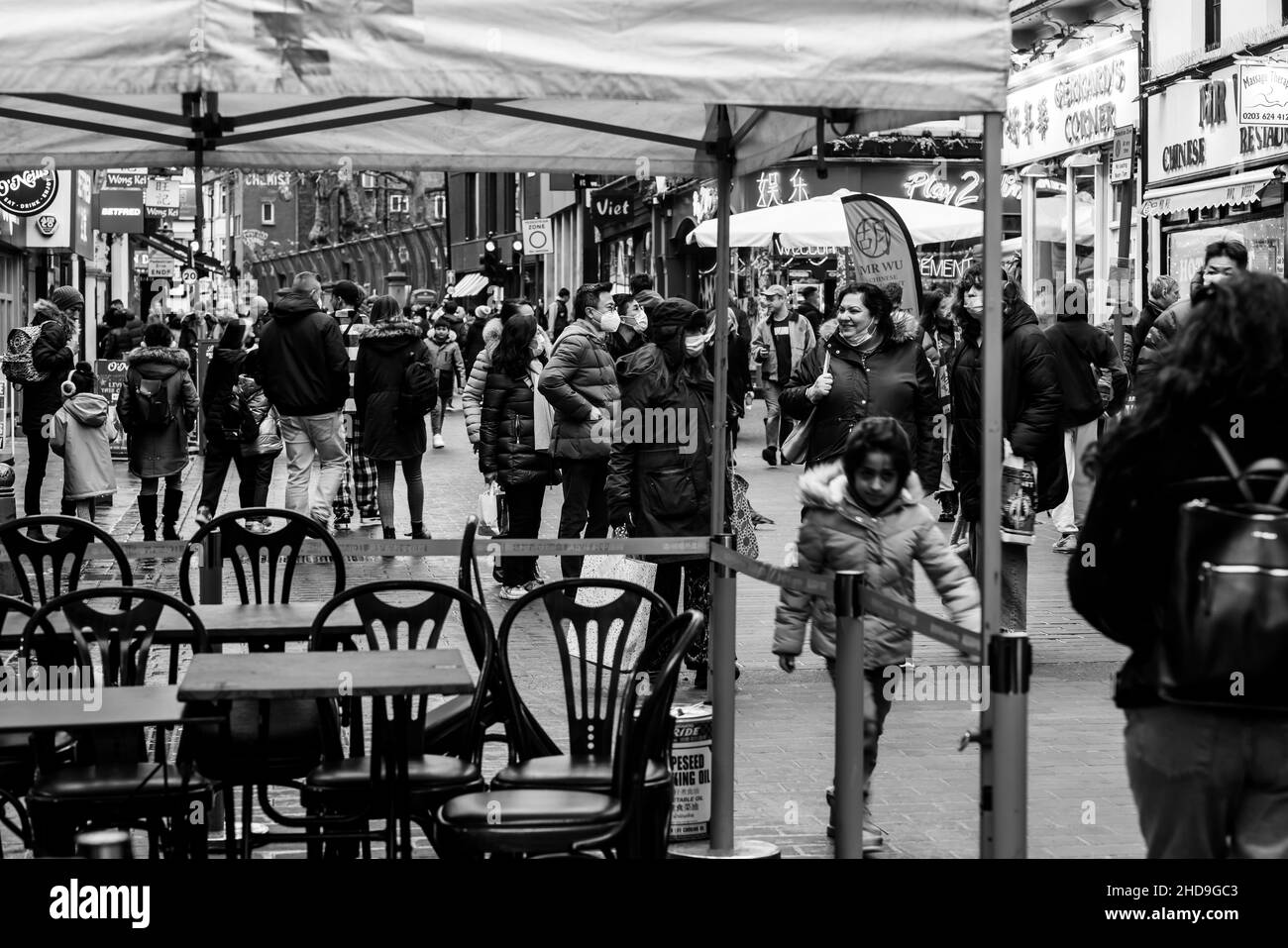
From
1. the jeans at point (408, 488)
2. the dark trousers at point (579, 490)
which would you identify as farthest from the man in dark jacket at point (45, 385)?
the dark trousers at point (579, 490)

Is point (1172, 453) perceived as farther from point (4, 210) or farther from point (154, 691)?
point (4, 210)

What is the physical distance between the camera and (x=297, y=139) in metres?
7.41

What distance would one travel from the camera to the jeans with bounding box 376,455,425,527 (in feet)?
46.3

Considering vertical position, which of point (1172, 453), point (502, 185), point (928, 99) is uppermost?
point (502, 185)

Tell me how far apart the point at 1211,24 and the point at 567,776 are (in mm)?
18334

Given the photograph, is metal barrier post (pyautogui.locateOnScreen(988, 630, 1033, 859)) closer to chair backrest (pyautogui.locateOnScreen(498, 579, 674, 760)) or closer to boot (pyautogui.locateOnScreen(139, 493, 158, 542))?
chair backrest (pyautogui.locateOnScreen(498, 579, 674, 760))

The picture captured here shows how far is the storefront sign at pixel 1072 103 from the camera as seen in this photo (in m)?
24.2

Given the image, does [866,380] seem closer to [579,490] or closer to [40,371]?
[579,490]

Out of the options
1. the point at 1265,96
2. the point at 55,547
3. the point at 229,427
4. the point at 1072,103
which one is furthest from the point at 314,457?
the point at 1072,103

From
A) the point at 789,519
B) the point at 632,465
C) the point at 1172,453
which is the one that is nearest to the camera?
the point at 1172,453

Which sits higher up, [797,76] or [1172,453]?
[797,76]

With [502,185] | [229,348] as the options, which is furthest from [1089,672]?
[502,185]

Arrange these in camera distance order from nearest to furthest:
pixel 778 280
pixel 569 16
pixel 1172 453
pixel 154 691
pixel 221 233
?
pixel 1172 453
pixel 569 16
pixel 154 691
pixel 778 280
pixel 221 233
